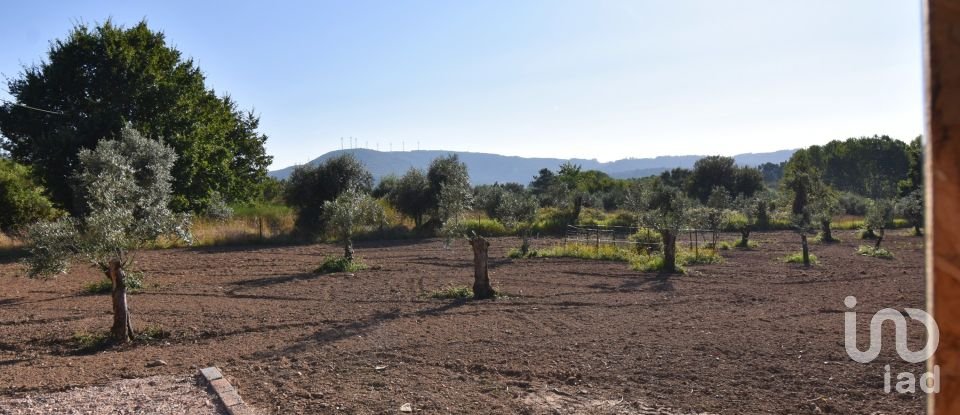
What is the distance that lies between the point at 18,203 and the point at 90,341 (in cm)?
2279

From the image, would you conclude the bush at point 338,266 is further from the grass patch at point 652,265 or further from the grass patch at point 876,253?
the grass patch at point 876,253

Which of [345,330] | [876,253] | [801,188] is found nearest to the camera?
[345,330]

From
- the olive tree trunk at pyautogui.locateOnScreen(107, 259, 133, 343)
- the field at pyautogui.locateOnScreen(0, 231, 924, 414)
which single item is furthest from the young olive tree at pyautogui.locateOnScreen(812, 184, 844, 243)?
the olive tree trunk at pyautogui.locateOnScreen(107, 259, 133, 343)

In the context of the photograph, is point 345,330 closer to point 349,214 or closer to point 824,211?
point 349,214

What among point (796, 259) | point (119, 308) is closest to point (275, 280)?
point (119, 308)

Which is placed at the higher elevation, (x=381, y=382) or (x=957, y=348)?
(x=957, y=348)

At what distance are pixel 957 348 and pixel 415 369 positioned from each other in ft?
23.3

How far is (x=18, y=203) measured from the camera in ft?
88.0

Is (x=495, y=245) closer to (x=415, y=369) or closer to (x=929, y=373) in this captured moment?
(x=415, y=369)

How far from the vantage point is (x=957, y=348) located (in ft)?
3.32

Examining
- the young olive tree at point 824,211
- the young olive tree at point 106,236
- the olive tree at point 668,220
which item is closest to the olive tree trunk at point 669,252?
the olive tree at point 668,220

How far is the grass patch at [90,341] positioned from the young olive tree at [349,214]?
964 centimetres

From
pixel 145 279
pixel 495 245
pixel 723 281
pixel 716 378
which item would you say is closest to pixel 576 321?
pixel 716 378

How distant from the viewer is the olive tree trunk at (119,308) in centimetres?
931
